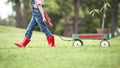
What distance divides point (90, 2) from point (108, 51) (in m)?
43.0

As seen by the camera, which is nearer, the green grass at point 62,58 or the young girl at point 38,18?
the green grass at point 62,58

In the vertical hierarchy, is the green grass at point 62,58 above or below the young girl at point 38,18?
below

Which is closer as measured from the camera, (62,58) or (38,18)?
(62,58)

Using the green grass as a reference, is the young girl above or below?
above

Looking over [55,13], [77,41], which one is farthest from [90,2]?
[77,41]

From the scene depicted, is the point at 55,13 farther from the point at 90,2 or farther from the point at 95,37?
the point at 95,37

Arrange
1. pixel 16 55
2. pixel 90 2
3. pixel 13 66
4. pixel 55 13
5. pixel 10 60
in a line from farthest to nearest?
1. pixel 55 13
2. pixel 90 2
3. pixel 16 55
4. pixel 10 60
5. pixel 13 66

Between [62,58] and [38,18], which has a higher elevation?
[38,18]

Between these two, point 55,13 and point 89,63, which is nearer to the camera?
point 89,63

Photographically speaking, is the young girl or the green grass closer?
the green grass

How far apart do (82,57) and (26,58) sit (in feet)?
4.82

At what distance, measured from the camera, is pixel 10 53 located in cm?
1259

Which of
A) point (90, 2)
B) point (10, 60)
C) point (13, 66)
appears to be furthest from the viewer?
point (90, 2)

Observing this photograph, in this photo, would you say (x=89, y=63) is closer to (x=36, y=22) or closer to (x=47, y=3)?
(x=36, y=22)
